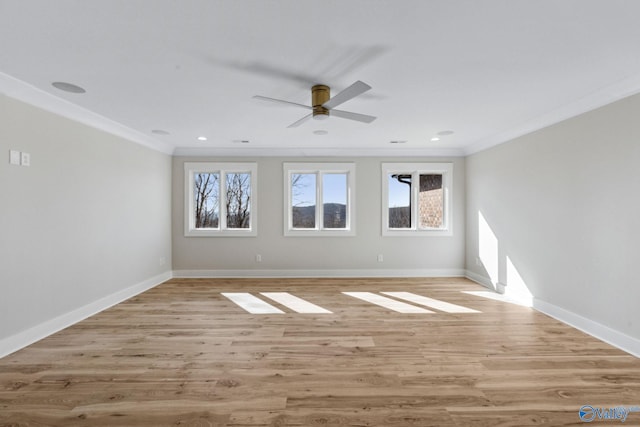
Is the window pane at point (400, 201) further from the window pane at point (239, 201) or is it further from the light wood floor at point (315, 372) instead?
the window pane at point (239, 201)

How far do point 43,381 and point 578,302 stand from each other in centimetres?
495

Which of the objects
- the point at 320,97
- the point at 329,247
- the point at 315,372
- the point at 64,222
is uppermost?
the point at 320,97

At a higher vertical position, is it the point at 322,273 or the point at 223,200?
the point at 223,200

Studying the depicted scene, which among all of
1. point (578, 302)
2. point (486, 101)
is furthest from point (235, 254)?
point (578, 302)

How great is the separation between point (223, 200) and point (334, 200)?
2.14 meters

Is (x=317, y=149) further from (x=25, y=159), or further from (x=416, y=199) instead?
(x=25, y=159)

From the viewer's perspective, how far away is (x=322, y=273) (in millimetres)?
5410

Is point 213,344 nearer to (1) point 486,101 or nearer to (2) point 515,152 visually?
(1) point 486,101

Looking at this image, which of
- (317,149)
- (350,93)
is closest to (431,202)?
(317,149)

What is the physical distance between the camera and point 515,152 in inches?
159

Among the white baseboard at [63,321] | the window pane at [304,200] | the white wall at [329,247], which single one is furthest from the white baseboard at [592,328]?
the white baseboard at [63,321]

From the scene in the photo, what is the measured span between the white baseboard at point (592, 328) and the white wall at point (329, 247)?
6.37 ft

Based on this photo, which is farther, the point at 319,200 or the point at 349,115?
the point at 319,200

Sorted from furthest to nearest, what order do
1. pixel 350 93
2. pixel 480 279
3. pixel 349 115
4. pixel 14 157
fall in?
1. pixel 480 279
2. pixel 349 115
3. pixel 14 157
4. pixel 350 93
